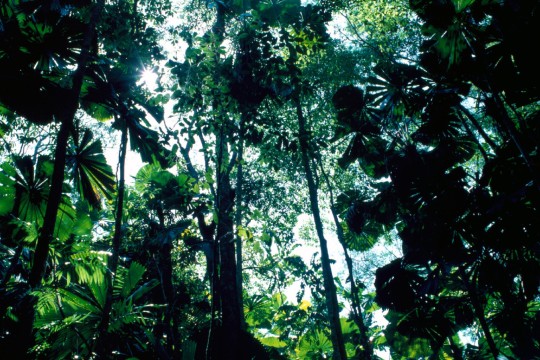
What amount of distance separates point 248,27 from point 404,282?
15.2 feet

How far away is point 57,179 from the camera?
121 inches

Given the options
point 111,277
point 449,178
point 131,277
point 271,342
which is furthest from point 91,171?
point 271,342

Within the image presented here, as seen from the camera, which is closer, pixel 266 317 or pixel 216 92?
pixel 216 92

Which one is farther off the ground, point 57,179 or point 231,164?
point 231,164

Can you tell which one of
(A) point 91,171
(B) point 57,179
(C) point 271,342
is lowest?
(C) point 271,342

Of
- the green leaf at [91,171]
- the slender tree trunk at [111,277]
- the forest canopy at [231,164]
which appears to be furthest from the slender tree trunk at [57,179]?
the green leaf at [91,171]

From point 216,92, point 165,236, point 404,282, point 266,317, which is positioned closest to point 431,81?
point 404,282

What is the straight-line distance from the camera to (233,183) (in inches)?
463

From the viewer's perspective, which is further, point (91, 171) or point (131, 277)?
point (91, 171)

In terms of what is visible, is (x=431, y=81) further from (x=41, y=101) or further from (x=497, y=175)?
(x=41, y=101)

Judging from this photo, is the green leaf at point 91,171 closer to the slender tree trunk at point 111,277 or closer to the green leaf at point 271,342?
the slender tree trunk at point 111,277

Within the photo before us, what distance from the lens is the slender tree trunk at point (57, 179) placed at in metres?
2.70

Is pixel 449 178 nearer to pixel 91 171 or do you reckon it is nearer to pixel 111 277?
pixel 111 277

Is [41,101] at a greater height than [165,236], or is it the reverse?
[41,101]
